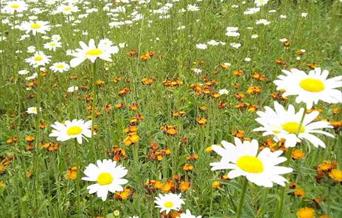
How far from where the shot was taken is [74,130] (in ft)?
4.77

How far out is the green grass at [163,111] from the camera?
1611mm

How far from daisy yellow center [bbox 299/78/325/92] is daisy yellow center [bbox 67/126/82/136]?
0.76m

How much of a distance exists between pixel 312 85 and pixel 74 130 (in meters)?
0.80


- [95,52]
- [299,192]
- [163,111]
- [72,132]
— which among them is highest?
[163,111]

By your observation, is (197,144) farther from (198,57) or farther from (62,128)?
(198,57)

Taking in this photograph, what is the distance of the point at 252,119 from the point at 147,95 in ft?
2.25

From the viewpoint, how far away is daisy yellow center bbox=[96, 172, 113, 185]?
4.09 feet

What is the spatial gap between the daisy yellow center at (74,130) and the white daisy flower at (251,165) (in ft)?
2.13

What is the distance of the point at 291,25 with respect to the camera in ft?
12.5


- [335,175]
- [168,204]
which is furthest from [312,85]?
[168,204]

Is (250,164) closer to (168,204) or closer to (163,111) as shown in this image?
(168,204)

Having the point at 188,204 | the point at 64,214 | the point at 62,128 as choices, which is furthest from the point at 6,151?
the point at 188,204

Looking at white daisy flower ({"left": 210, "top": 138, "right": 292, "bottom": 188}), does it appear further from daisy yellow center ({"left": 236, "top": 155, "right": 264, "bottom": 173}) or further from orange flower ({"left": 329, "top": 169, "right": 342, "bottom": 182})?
orange flower ({"left": 329, "top": 169, "right": 342, "bottom": 182})

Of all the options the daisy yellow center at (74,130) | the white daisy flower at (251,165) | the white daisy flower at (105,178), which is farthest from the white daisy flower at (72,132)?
the white daisy flower at (251,165)
